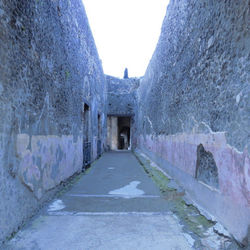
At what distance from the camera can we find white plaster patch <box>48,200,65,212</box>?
105 inches

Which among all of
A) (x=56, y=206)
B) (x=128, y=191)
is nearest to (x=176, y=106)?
(x=128, y=191)

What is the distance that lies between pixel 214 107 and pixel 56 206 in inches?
93.8

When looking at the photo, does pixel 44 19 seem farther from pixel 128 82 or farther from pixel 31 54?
pixel 128 82

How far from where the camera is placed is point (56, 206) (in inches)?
110

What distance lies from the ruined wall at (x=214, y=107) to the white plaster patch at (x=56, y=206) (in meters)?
1.84

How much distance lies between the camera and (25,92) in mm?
2230

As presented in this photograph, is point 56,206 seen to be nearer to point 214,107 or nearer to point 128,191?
point 128,191

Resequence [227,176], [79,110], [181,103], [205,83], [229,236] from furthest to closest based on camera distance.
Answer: [79,110] < [181,103] < [205,83] < [227,176] < [229,236]

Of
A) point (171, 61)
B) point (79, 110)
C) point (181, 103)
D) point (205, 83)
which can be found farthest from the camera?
point (79, 110)

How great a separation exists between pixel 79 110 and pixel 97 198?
2.36m

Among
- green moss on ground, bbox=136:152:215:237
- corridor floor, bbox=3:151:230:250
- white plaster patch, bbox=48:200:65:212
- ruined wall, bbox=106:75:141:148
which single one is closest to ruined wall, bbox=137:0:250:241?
green moss on ground, bbox=136:152:215:237

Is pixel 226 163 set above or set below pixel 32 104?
below

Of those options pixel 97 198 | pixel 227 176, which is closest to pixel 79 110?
pixel 97 198

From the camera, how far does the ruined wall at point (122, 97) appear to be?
12758 millimetres
